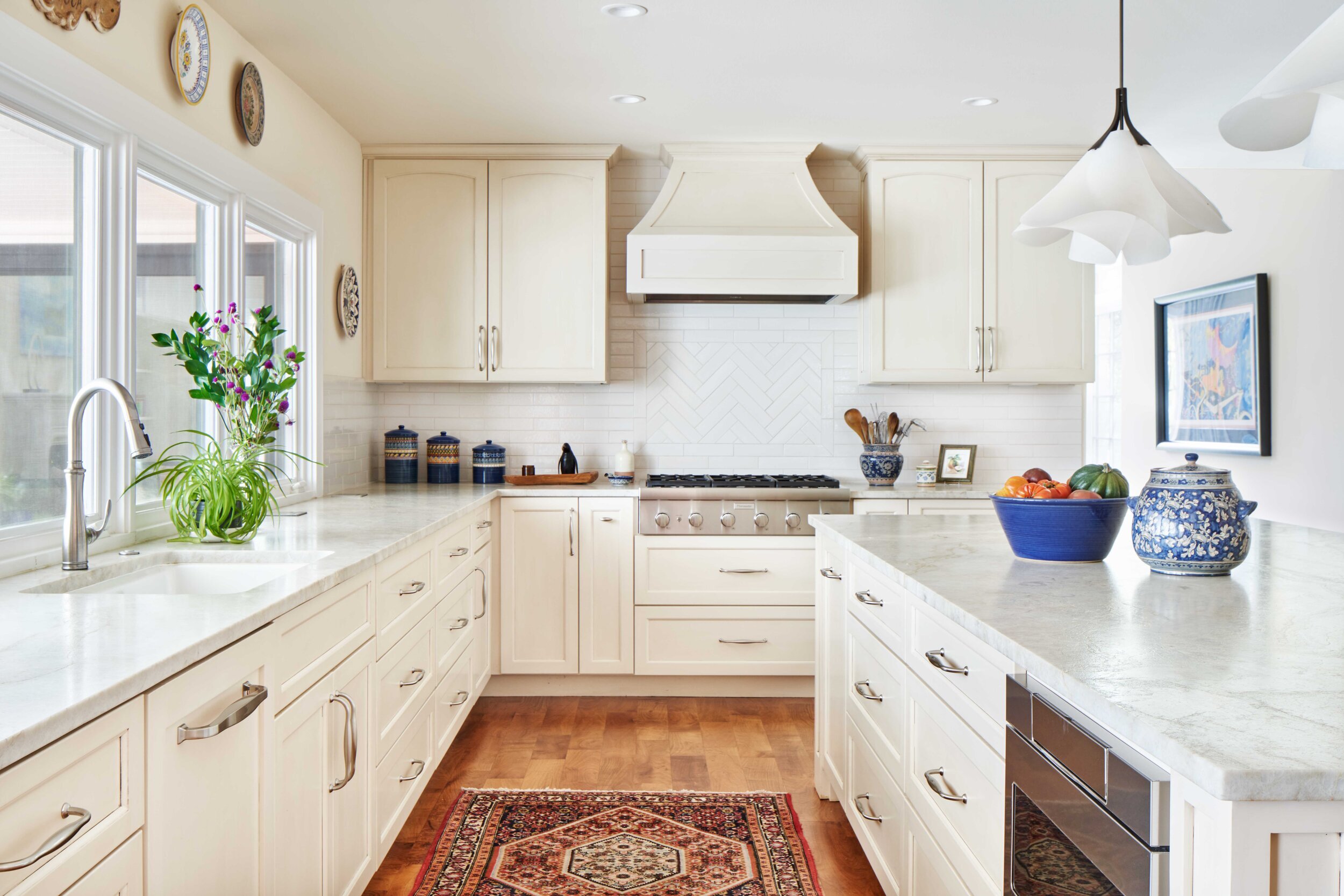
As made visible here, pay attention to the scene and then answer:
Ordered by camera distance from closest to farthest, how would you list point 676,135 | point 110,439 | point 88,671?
1. point 88,671
2. point 110,439
3. point 676,135

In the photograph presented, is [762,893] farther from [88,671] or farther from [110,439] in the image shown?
[110,439]

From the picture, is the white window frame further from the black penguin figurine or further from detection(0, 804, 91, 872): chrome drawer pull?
the black penguin figurine

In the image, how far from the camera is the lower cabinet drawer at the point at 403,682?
2.24m

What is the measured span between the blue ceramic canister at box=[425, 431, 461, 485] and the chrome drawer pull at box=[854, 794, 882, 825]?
252cm

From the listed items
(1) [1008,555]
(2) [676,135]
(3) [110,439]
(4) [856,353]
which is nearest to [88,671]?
(3) [110,439]

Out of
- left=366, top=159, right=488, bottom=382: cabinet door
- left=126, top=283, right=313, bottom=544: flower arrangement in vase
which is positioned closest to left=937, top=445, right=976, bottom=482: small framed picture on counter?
left=366, top=159, right=488, bottom=382: cabinet door

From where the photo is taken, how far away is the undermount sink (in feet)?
6.72

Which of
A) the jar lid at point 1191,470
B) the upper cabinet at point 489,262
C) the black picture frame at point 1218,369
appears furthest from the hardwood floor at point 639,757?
the black picture frame at point 1218,369

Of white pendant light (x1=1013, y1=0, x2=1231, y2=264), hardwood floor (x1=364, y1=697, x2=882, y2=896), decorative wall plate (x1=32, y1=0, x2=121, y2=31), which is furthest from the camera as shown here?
hardwood floor (x1=364, y1=697, x2=882, y2=896)

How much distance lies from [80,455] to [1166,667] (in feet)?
6.36

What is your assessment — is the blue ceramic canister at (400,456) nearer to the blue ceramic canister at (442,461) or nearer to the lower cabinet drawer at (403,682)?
the blue ceramic canister at (442,461)

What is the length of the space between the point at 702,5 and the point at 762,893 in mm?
2483

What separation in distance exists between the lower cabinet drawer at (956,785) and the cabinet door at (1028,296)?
8.71ft

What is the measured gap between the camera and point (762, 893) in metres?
2.32
